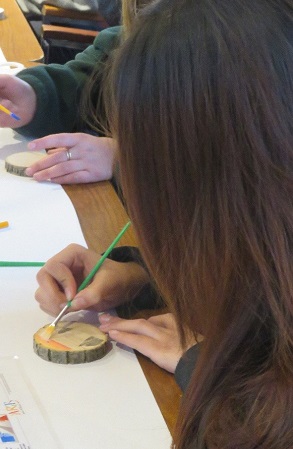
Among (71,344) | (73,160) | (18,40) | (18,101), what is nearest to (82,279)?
(71,344)

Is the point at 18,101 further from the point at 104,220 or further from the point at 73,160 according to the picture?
the point at 104,220

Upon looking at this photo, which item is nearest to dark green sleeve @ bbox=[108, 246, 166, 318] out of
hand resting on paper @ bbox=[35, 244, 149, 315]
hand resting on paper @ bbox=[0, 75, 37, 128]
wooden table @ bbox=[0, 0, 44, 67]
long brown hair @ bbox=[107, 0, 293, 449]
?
hand resting on paper @ bbox=[35, 244, 149, 315]

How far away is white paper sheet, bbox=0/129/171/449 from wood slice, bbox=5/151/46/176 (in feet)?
0.67

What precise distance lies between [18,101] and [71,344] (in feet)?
2.16

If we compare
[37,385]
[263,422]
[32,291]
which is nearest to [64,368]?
[37,385]

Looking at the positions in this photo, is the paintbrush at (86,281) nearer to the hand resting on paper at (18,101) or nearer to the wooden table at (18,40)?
the hand resting on paper at (18,101)

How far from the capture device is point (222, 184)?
649 mm

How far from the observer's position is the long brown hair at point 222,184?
63 cm

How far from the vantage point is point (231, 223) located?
2.17ft

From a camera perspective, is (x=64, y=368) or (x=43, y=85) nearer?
(x=64, y=368)

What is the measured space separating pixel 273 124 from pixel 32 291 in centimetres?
48

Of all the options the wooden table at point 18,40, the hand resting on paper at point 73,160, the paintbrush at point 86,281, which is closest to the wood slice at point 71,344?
the paintbrush at point 86,281

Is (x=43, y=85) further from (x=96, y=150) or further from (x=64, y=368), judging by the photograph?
(x=64, y=368)

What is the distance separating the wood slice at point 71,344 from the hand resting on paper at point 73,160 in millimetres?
410
